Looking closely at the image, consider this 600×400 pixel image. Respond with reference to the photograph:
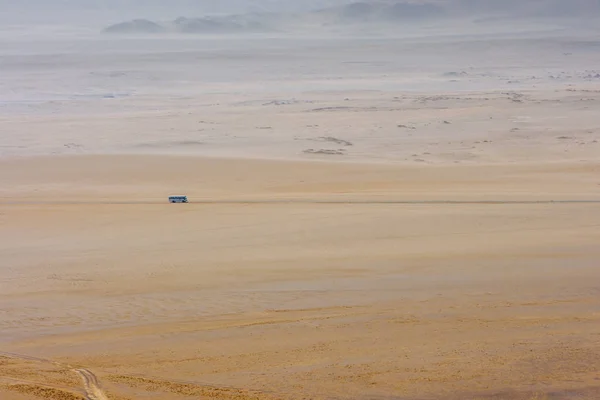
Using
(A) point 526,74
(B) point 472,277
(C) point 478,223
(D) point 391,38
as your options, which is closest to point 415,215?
(C) point 478,223

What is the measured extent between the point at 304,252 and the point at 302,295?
62.0 inches

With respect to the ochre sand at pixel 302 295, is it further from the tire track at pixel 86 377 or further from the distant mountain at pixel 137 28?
the distant mountain at pixel 137 28

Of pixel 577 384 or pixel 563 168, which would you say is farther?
pixel 563 168

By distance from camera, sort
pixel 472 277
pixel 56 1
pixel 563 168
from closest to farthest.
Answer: pixel 472 277 → pixel 563 168 → pixel 56 1

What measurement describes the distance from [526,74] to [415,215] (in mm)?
25142

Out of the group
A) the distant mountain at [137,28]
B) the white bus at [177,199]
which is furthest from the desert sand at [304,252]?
the distant mountain at [137,28]

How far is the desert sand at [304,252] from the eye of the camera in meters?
6.57

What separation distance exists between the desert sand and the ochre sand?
0.08 ft

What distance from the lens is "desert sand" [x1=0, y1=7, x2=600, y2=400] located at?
6570 millimetres

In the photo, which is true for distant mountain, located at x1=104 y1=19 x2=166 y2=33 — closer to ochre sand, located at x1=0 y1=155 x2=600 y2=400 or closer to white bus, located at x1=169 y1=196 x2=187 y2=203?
ochre sand, located at x1=0 y1=155 x2=600 y2=400

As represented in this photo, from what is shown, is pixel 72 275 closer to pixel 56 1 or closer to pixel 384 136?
pixel 384 136

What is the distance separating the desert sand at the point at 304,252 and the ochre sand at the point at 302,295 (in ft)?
0.08

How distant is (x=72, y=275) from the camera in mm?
8930

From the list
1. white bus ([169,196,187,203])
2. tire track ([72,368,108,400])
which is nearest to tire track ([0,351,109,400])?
tire track ([72,368,108,400])
